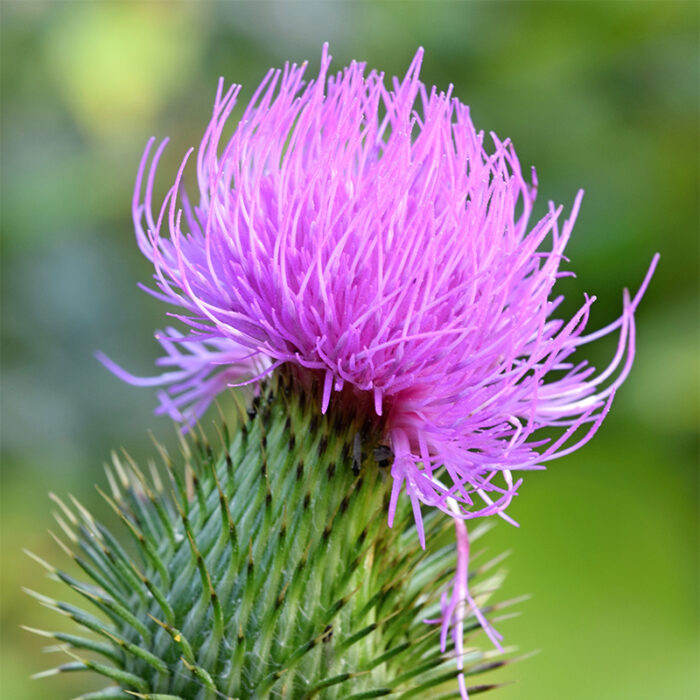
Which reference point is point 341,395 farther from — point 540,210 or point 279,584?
point 540,210

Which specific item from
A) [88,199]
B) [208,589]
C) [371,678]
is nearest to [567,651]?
[371,678]

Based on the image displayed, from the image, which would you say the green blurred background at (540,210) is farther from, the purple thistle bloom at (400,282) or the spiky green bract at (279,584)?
the purple thistle bloom at (400,282)

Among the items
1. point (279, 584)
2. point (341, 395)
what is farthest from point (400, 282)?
point (279, 584)

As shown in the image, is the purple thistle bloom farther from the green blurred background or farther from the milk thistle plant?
the green blurred background

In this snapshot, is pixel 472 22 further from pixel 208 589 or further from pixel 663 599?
pixel 208 589

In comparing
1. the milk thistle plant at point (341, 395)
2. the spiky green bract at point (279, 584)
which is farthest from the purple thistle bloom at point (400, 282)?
the spiky green bract at point (279, 584)

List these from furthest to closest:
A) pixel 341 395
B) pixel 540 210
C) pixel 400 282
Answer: pixel 540 210 < pixel 341 395 < pixel 400 282
